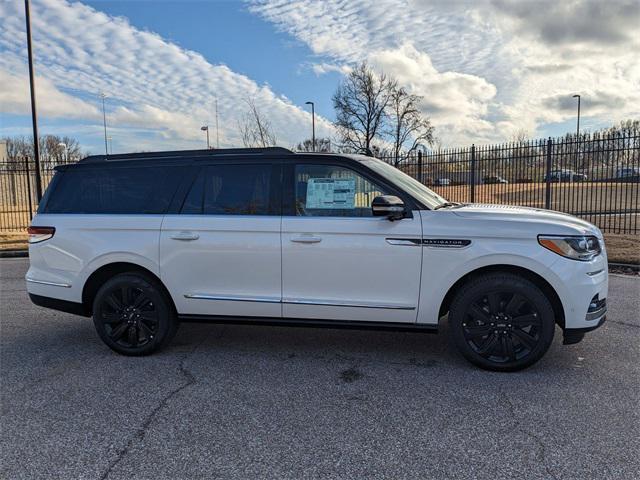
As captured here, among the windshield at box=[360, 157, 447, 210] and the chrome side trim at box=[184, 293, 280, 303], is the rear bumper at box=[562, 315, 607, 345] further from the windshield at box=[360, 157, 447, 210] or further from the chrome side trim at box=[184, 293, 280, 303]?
the chrome side trim at box=[184, 293, 280, 303]

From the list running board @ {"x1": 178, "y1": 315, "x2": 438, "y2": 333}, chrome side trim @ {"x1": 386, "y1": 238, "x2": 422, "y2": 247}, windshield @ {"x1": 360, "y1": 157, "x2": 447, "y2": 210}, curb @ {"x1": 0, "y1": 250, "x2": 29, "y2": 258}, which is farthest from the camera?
curb @ {"x1": 0, "y1": 250, "x2": 29, "y2": 258}

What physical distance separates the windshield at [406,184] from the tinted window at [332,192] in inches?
Answer: 7.5

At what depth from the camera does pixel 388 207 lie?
3.72 m

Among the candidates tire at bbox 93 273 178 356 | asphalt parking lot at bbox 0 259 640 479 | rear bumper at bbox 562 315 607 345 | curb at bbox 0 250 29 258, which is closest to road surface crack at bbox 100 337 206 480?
asphalt parking lot at bbox 0 259 640 479

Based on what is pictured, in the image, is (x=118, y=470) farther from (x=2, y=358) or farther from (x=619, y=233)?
(x=619, y=233)

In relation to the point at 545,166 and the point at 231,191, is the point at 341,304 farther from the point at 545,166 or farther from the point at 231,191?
the point at 545,166

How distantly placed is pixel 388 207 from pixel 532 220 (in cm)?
114

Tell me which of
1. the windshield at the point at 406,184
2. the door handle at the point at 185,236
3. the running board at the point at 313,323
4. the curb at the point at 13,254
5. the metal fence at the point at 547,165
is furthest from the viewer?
the metal fence at the point at 547,165

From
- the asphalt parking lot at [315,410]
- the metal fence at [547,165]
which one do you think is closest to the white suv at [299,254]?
the asphalt parking lot at [315,410]

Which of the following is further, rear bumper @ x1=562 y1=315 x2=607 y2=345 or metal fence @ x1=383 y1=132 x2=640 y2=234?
metal fence @ x1=383 y1=132 x2=640 y2=234

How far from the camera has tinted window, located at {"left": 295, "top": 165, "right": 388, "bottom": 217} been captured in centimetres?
398

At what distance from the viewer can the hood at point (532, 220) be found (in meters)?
3.68

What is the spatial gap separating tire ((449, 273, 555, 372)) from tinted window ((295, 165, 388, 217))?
107cm

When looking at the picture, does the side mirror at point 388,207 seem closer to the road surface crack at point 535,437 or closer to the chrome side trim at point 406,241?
the chrome side trim at point 406,241
